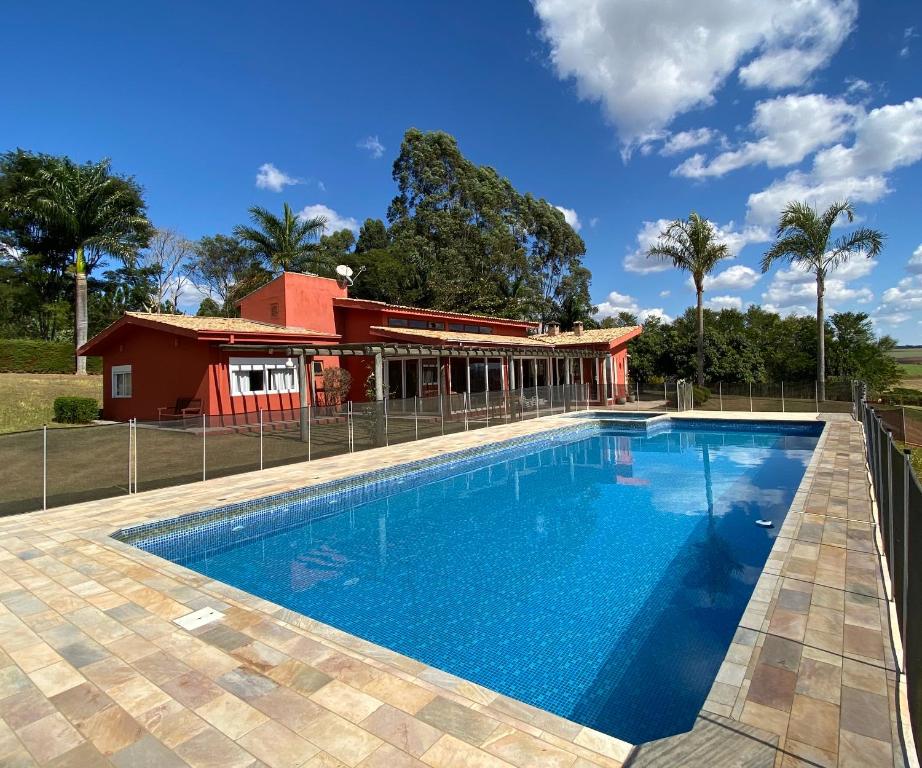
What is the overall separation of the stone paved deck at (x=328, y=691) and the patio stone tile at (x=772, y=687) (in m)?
0.01

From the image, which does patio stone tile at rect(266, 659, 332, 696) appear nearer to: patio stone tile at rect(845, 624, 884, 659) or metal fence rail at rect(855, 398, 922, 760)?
metal fence rail at rect(855, 398, 922, 760)

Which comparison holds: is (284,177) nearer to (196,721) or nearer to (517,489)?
Answer: (517,489)

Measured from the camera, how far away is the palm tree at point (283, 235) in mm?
33031

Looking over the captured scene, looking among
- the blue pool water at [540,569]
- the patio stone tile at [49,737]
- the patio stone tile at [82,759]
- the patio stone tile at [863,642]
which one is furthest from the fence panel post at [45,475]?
the patio stone tile at [863,642]

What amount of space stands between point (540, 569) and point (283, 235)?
1279 inches

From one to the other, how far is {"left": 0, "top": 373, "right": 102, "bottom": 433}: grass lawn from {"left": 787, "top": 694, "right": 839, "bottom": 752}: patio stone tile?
1948 centimetres

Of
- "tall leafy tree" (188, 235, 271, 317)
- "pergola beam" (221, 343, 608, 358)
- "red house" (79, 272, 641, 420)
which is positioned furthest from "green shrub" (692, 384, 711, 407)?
"tall leafy tree" (188, 235, 271, 317)

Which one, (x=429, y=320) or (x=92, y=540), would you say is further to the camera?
(x=429, y=320)

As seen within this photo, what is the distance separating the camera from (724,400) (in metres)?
23.5

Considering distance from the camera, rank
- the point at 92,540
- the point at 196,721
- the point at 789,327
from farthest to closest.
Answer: the point at 789,327, the point at 92,540, the point at 196,721

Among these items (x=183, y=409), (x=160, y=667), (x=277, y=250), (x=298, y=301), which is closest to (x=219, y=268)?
(x=277, y=250)

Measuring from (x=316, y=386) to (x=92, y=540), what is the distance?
13.8 metres

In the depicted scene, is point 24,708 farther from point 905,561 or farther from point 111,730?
point 905,561

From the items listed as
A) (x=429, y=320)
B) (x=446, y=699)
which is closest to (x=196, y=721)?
(x=446, y=699)
